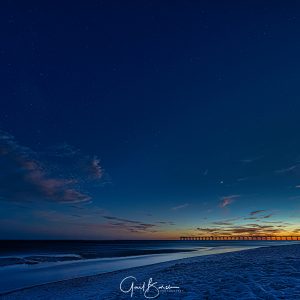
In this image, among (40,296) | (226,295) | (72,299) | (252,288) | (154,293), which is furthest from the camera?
(40,296)

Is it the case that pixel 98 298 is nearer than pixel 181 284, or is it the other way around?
pixel 98 298

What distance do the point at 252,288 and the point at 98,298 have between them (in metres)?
5.35

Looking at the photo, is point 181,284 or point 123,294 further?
point 181,284

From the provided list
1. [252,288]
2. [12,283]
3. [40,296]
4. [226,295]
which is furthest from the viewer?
[12,283]

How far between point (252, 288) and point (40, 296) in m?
8.84

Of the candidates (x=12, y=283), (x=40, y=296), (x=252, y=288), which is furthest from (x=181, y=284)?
(x=12, y=283)

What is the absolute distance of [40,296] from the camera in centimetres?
1200

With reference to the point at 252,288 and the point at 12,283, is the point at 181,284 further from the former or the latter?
the point at 12,283

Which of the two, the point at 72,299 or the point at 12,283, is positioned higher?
the point at 12,283

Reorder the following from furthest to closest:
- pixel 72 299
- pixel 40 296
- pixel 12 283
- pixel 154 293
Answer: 1. pixel 12 283
2. pixel 40 296
3. pixel 72 299
4. pixel 154 293

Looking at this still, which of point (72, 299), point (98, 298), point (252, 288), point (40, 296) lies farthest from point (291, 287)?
point (40, 296)

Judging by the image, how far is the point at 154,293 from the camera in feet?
31.7

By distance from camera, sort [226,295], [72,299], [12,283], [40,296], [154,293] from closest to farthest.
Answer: [226,295]
[154,293]
[72,299]
[40,296]
[12,283]

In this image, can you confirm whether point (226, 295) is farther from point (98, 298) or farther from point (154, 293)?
point (98, 298)
